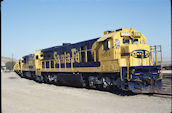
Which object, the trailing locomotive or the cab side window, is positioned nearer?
the trailing locomotive

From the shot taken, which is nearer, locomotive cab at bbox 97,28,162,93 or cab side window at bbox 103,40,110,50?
locomotive cab at bbox 97,28,162,93

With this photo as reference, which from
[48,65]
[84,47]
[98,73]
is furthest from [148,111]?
[48,65]

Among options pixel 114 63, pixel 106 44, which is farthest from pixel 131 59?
pixel 106 44

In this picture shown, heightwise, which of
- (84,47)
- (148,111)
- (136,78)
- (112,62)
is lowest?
(148,111)

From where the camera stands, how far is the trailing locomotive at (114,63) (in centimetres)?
1047

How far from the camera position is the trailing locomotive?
34.3 ft

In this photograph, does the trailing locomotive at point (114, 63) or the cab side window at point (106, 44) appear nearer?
the trailing locomotive at point (114, 63)

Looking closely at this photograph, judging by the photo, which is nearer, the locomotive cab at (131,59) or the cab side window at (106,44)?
the locomotive cab at (131,59)

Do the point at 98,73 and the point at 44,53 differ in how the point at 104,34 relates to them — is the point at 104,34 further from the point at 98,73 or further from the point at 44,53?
the point at 44,53

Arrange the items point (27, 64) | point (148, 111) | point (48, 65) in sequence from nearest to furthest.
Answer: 1. point (148, 111)
2. point (48, 65)
3. point (27, 64)

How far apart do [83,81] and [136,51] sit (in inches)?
179

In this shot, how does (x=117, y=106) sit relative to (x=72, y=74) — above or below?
below

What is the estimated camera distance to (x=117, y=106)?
25.7ft

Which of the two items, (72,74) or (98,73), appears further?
(72,74)
